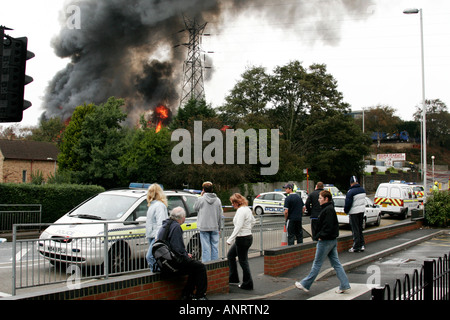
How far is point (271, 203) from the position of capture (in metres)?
28.2

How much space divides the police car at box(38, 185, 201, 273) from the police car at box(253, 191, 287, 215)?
17.2m

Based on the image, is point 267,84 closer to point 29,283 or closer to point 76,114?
point 76,114

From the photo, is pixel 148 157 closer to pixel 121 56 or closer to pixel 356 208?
pixel 356 208

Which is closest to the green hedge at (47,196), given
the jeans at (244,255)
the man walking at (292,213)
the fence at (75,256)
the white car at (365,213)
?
the white car at (365,213)

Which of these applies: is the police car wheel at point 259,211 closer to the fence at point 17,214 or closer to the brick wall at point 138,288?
the fence at point 17,214

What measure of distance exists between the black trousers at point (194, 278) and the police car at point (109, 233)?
4.99 feet

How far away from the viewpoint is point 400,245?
44.3ft

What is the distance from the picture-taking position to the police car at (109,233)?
7.27 meters

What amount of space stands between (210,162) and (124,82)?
256 ft

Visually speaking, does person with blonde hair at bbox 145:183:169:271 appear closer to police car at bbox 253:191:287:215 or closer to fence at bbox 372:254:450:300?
fence at bbox 372:254:450:300

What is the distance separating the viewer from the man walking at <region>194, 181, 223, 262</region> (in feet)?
29.4

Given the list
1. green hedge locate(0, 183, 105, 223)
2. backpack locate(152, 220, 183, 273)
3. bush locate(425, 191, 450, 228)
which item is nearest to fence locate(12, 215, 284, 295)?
backpack locate(152, 220, 183, 273)

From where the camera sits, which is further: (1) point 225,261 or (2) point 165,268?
(1) point 225,261
